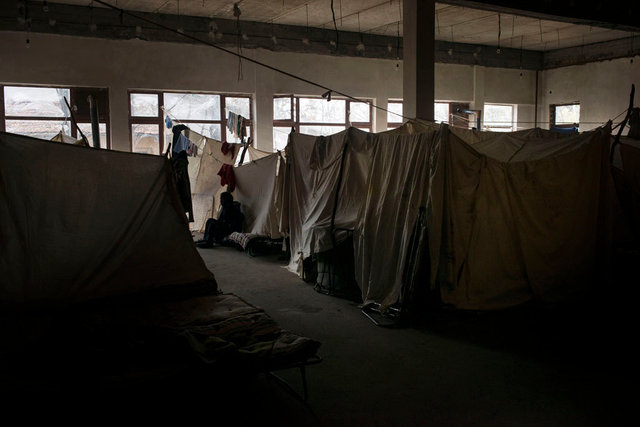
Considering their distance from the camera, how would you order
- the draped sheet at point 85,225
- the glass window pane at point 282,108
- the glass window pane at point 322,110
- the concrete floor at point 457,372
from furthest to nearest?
the glass window pane at point 322,110 < the glass window pane at point 282,108 < the draped sheet at point 85,225 < the concrete floor at point 457,372

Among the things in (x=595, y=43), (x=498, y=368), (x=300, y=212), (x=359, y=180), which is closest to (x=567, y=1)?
(x=359, y=180)

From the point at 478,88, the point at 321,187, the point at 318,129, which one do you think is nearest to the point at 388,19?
the point at 318,129

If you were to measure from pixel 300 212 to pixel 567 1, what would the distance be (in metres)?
4.32

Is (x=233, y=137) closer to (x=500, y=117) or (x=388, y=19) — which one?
(x=388, y=19)

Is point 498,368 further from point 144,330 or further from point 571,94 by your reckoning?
point 571,94

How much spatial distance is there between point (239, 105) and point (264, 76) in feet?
2.50

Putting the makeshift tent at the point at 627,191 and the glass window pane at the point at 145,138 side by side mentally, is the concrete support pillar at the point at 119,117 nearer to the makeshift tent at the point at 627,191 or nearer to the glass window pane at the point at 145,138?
the glass window pane at the point at 145,138

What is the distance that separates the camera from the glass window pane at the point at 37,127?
30.6 feet

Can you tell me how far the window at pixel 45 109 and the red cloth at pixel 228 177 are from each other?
2440 millimetres

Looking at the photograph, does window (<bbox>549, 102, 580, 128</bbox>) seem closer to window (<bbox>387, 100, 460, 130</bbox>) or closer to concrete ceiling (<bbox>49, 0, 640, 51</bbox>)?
concrete ceiling (<bbox>49, 0, 640, 51</bbox>)

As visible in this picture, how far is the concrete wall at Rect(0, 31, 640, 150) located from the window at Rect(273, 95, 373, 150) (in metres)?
0.22

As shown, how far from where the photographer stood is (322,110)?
11.7 meters

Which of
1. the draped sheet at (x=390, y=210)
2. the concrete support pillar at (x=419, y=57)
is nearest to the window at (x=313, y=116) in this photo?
the concrete support pillar at (x=419, y=57)

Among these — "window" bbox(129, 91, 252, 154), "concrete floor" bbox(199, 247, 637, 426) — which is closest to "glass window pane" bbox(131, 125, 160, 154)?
"window" bbox(129, 91, 252, 154)
